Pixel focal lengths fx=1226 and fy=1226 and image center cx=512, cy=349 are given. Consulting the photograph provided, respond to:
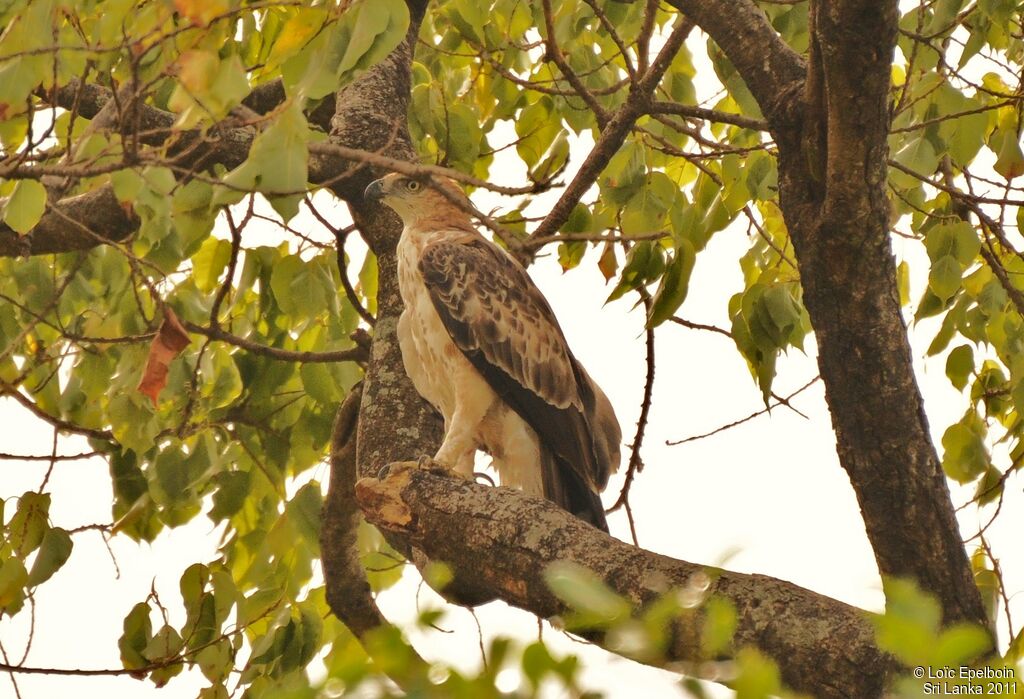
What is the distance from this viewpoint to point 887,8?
9.18 feet

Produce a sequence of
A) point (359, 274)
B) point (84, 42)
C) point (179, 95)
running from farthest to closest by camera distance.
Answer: point (359, 274) → point (84, 42) → point (179, 95)

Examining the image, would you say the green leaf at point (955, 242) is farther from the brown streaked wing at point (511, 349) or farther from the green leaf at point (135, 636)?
the green leaf at point (135, 636)

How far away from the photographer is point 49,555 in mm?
3895

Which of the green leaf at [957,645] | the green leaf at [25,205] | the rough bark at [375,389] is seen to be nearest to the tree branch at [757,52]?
the rough bark at [375,389]

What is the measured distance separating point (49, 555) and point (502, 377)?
1776mm

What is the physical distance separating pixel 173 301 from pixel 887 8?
136 inches

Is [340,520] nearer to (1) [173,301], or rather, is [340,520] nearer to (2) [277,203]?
(1) [173,301]

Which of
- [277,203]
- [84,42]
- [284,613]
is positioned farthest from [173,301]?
[277,203]

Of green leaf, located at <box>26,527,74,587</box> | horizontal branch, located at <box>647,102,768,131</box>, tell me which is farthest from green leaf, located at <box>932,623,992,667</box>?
green leaf, located at <box>26,527,74,587</box>

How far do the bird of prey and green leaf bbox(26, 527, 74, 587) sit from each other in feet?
4.44

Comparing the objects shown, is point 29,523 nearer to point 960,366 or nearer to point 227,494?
point 227,494

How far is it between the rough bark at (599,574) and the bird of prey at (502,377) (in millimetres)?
857

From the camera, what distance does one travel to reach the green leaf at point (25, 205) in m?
3.06

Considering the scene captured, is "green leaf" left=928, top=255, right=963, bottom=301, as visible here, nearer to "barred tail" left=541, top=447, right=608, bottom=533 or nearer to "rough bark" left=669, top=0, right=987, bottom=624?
"rough bark" left=669, top=0, right=987, bottom=624
